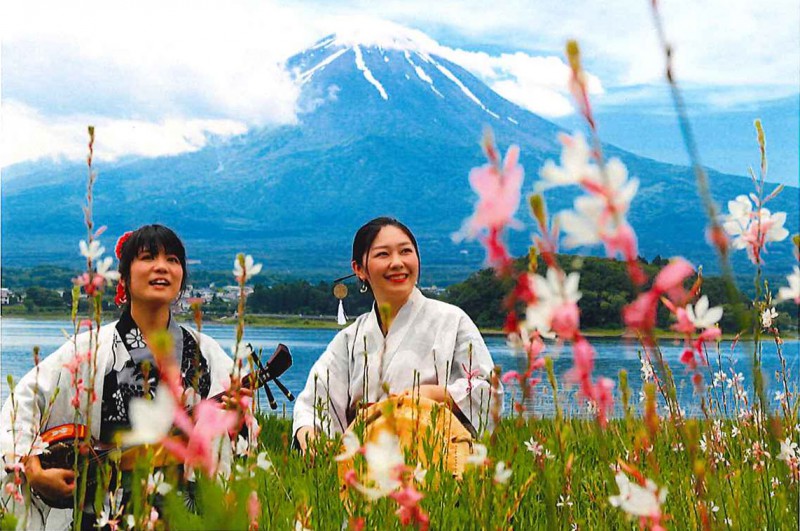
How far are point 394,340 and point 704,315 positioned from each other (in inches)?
137

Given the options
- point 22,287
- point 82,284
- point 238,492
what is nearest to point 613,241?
point 238,492

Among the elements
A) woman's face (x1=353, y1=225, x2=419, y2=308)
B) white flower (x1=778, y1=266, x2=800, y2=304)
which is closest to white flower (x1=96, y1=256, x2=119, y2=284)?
white flower (x1=778, y1=266, x2=800, y2=304)

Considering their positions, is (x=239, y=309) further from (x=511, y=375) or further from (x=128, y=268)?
(x=128, y=268)

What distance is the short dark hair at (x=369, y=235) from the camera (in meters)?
4.44

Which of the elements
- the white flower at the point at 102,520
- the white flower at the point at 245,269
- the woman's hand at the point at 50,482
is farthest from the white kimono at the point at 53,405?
the white flower at the point at 245,269

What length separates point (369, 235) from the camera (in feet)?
14.6

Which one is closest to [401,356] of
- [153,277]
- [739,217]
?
[153,277]

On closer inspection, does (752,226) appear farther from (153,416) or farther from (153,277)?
(153,277)

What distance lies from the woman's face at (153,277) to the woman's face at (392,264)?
106 cm

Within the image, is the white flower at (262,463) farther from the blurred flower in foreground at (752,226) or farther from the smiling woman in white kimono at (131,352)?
the smiling woman in white kimono at (131,352)

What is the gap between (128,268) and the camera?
3939mm

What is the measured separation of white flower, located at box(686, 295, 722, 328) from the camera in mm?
993

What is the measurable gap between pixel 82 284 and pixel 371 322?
8.70ft

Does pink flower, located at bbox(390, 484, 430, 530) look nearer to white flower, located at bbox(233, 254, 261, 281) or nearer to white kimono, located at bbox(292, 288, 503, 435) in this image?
white flower, located at bbox(233, 254, 261, 281)
